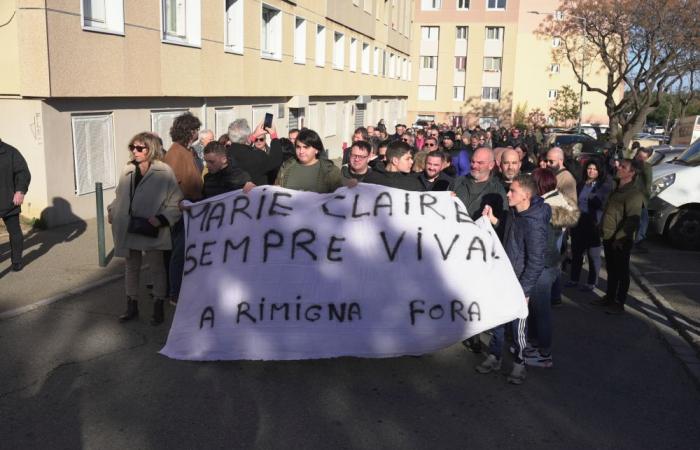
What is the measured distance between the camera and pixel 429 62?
204 ft

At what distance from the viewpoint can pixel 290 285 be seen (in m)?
5.04

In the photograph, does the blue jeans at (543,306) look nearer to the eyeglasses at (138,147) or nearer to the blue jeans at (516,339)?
the blue jeans at (516,339)

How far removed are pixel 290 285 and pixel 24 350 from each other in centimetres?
237

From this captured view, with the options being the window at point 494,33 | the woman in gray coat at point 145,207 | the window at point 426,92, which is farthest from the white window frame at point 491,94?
the woman in gray coat at point 145,207

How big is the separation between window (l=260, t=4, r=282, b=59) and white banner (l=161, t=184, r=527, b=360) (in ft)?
54.1

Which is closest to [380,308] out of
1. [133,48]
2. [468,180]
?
[468,180]

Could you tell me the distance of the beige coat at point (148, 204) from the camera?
5945mm

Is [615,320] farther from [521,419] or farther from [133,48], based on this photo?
[133,48]

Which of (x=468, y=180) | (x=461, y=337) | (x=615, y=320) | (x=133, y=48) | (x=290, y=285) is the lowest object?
(x=615, y=320)

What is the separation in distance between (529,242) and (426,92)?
5945 cm

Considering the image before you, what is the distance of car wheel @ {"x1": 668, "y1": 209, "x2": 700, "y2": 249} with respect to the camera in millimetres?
11164

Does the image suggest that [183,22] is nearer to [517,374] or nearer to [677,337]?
[677,337]

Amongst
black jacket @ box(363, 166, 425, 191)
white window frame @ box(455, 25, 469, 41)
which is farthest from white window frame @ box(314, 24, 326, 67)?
white window frame @ box(455, 25, 469, 41)

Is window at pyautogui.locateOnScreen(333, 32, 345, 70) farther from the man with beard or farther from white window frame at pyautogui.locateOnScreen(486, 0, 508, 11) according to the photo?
white window frame at pyautogui.locateOnScreen(486, 0, 508, 11)
